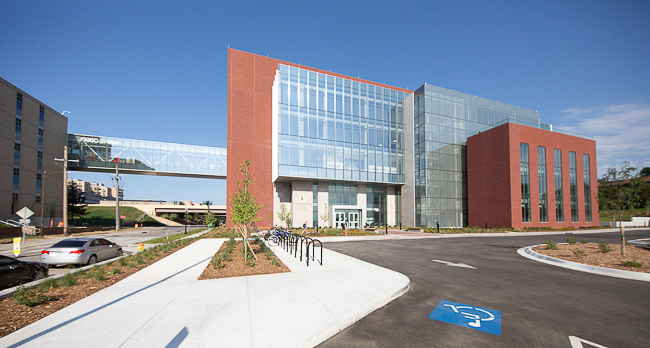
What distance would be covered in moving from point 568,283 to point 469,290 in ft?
12.0

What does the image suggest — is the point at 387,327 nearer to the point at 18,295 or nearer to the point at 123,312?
the point at 123,312

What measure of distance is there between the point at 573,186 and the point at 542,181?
7570mm

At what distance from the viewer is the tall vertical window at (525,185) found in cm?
3755

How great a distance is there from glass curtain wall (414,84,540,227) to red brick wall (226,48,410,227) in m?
21.6

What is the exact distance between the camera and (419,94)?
43312 millimetres

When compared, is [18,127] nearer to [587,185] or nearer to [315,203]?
[315,203]

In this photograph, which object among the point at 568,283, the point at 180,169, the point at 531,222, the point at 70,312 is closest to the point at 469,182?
the point at 531,222

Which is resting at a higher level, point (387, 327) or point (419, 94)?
point (419, 94)

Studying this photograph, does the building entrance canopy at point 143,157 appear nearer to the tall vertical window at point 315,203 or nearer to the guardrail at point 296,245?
the tall vertical window at point 315,203

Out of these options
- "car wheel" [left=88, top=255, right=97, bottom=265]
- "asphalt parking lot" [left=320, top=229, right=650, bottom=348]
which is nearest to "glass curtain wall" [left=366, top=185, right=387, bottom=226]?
"asphalt parking lot" [left=320, top=229, right=650, bottom=348]

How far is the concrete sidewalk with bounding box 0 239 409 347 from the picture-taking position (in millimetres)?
4910

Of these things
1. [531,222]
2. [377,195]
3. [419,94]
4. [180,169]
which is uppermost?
[419,94]

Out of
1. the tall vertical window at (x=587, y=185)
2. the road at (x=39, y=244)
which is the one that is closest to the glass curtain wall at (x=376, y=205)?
the road at (x=39, y=244)

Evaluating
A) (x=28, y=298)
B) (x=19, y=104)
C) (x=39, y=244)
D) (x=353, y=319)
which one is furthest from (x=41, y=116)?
(x=353, y=319)
